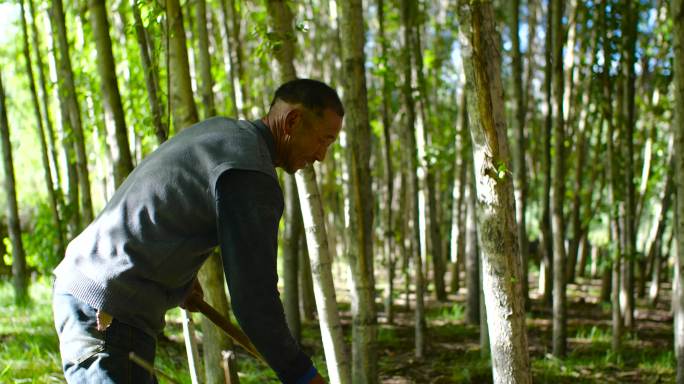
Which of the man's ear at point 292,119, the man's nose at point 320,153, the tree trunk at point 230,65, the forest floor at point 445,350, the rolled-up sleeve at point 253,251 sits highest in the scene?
the tree trunk at point 230,65

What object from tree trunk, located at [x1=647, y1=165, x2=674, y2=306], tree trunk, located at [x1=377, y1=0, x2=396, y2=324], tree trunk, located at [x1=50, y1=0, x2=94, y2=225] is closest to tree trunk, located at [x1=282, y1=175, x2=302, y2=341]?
tree trunk, located at [x1=377, y1=0, x2=396, y2=324]

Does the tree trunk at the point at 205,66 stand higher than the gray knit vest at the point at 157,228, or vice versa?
Answer: the tree trunk at the point at 205,66

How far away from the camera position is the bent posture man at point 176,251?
223cm

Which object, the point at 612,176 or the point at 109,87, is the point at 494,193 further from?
the point at 612,176

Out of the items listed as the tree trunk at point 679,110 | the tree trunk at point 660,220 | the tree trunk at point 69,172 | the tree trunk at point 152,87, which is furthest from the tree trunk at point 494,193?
the tree trunk at point 660,220

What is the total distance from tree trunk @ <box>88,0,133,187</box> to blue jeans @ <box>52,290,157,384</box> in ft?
8.12

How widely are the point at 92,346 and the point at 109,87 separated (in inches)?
110

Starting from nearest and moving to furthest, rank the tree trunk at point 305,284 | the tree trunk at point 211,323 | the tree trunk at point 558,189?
the tree trunk at point 211,323
the tree trunk at point 558,189
the tree trunk at point 305,284

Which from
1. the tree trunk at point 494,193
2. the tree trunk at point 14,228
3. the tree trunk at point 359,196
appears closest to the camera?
the tree trunk at point 494,193

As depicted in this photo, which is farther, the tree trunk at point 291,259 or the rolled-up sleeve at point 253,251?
the tree trunk at point 291,259

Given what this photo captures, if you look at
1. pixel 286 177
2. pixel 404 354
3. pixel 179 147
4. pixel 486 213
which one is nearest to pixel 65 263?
pixel 179 147

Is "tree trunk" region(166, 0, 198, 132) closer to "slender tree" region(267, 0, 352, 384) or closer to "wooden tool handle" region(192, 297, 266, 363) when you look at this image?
"slender tree" region(267, 0, 352, 384)

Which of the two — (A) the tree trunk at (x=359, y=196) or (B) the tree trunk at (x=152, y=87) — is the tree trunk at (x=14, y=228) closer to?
(B) the tree trunk at (x=152, y=87)

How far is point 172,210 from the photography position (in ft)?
7.65
